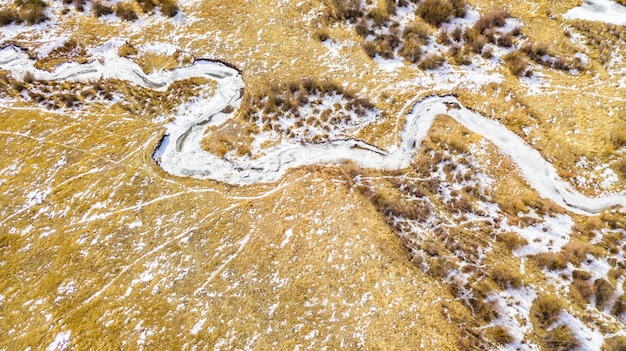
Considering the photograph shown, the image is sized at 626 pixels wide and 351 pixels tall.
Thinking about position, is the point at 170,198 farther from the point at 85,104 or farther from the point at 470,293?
the point at 470,293

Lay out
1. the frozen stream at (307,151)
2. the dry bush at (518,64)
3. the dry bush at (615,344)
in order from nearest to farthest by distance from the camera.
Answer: the dry bush at (615,344)
the frozen stream at (307,151)
the dry bush at (518,64)

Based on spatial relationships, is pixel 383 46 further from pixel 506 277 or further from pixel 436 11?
pixel 506 277

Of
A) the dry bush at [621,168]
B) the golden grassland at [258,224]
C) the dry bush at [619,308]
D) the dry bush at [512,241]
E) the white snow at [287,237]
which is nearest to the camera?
the dry bush at [619,308]

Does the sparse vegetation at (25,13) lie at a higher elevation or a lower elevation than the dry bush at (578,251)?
higher

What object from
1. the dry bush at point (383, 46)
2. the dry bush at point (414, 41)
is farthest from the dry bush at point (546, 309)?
the dry bush at point (383, 46)

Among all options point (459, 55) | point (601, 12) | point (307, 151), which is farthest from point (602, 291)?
point (601, 12)

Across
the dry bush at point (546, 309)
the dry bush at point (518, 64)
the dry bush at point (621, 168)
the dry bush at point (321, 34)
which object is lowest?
the dry bush at point (546, 309)

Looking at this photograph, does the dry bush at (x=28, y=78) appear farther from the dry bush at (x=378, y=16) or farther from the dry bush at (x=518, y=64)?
the dry bush at (x=518, y=64)

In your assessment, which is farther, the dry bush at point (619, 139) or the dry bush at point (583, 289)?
the dry bush at point (619, 139)
